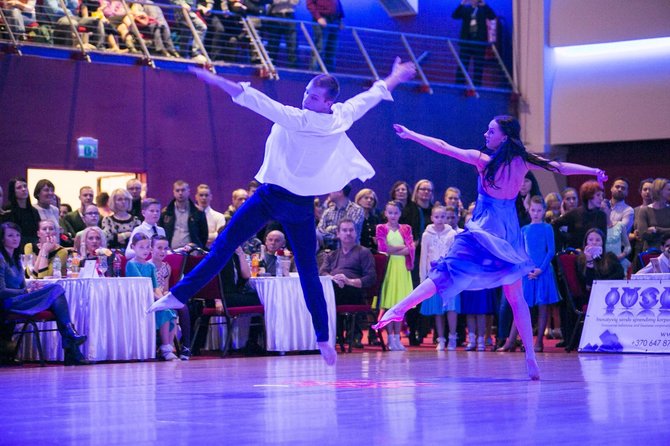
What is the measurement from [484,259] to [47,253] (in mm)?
4593

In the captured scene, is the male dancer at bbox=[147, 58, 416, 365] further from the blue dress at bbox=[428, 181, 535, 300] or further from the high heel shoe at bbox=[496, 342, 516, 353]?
the high heel shoe at bbox=[496, 342, 516, 353]

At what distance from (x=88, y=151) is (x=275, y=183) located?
717 centimetres

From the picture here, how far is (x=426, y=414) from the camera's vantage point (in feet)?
14.9

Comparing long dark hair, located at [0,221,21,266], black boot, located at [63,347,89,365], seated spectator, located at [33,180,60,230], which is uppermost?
seated spectator, located at [33,180,60,230]

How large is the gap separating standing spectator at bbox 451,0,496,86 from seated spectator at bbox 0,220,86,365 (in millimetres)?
9830

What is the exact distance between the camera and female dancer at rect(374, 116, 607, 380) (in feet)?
20.7

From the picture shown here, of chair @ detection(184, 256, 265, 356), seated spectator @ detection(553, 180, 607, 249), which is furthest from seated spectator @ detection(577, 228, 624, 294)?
chair @ detection(184, 256, 265, 356)

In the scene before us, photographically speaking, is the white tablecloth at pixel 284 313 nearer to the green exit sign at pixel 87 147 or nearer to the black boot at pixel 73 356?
the black boot at pixel 73 356

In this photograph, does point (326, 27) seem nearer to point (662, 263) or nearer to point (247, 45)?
point (247, 45)

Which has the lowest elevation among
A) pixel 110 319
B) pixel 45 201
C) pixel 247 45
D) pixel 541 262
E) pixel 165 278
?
pixel 110 319

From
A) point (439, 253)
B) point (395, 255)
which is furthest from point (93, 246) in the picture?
point (439, 253)

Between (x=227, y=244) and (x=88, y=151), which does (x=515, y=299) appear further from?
(x=88, y=151)

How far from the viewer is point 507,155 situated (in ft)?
20.8

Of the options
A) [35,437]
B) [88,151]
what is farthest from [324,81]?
[88,151]
